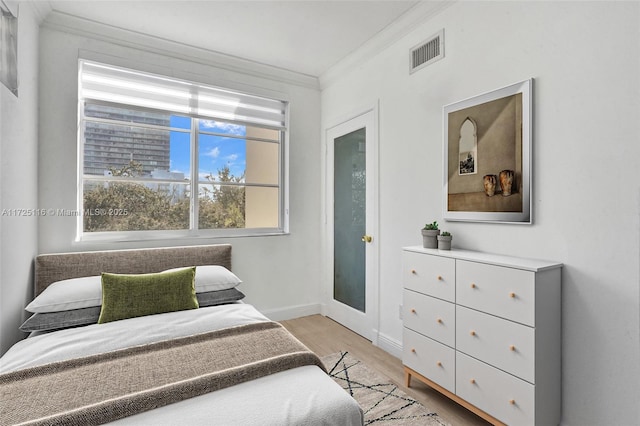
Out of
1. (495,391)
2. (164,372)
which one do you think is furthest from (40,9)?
(495,391)

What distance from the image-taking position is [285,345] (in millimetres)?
1610

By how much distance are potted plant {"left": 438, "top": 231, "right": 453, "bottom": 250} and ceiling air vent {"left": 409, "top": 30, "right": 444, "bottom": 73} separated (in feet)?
4.22

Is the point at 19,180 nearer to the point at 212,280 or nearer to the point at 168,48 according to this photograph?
the point at 212,280

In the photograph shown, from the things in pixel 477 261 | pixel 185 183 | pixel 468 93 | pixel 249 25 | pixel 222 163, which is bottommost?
pixel 477 261

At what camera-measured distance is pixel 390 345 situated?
2764 millimetres

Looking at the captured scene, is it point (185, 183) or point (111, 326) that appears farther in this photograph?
point (185, 183)

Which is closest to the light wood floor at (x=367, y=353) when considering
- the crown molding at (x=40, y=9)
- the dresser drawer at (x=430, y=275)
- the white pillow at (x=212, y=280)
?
the dresser drawer at (x=430, y=275)

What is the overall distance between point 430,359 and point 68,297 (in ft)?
7.62

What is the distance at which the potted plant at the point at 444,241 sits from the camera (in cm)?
211

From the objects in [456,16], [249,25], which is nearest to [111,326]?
[249,25]

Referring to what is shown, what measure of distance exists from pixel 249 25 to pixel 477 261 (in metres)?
2.47

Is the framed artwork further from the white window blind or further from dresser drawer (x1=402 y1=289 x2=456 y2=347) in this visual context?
the white window blind

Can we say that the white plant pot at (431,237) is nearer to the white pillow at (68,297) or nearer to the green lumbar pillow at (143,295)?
the green lumbar pillow at (143,295)

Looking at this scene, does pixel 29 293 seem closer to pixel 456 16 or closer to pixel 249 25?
pixel 249 25
